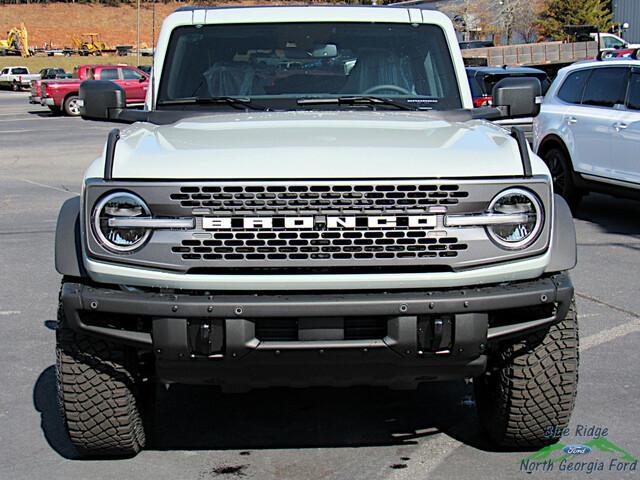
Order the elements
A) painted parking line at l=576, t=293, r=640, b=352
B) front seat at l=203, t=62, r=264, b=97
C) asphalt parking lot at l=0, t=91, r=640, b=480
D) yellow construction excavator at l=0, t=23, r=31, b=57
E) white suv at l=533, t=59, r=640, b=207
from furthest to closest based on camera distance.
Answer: yellow construction excavator at l=0, t=23, r=31, b=57 → white suv at l=533, t=59, r=640, b=207 → painted parking line at l=576, t=293, r=640, b=352 → front seat at l=203, t=62, r=264, b=97 → asphalt parking lot at l=0, t=91, r=640, b=480

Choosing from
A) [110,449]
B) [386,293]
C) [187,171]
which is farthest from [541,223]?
[110,449]

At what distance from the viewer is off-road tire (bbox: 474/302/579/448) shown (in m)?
4.26

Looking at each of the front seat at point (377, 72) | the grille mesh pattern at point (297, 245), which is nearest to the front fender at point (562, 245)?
the grille mesh pattern at point (297, 245)

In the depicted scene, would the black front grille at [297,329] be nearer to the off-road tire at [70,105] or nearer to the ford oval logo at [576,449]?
the ford oval logo at [576,449]

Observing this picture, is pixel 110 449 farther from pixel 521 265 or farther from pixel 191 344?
pixel 521 265

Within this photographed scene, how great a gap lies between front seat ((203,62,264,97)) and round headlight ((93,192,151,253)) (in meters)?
1.61

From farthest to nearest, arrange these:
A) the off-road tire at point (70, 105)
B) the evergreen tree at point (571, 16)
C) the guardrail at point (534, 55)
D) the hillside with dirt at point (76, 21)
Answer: the hillside with dirt at point (76, 21) → the evergreen tree at point (571, 16) → the off-road tire at point (70, 105) → the guardrail at point (534, 55)

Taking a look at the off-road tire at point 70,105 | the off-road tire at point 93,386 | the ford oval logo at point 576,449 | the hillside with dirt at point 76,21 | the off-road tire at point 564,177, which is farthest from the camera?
the hillside with dirt at point 76,21

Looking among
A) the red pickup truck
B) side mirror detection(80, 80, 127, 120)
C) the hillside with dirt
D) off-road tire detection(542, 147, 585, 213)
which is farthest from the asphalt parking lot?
the hillside with dirt

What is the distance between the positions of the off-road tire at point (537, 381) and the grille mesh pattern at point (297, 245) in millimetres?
756

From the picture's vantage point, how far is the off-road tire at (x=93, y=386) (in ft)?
13.8

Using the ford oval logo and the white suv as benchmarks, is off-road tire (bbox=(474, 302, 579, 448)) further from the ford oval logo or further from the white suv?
the white suv

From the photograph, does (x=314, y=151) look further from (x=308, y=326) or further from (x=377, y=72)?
(x=377, y=72)

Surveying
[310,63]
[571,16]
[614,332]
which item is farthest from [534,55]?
[571,16]
